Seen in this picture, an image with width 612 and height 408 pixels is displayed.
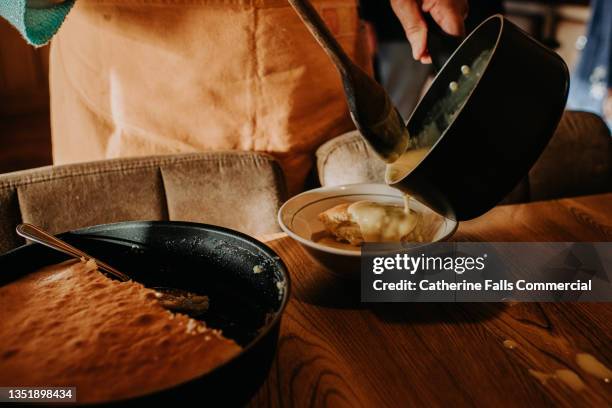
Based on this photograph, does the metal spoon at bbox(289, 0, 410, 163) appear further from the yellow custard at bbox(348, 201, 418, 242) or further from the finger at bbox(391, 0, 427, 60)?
the finger at bbox(391, 0, 427, 60)

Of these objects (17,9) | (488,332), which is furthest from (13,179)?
(488,332)

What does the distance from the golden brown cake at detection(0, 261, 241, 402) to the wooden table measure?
0.38 ft

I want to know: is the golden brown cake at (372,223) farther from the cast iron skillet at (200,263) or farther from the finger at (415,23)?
the finger at (415,23)

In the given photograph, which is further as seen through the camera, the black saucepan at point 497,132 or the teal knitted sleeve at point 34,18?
the teal knitted sleeve at point 34,18

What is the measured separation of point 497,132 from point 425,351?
285mm

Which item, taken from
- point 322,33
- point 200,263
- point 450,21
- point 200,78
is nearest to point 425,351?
point 200,263

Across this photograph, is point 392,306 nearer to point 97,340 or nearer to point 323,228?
point 323,228

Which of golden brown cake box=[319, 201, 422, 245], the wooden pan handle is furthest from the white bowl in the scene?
the wooden pan handle

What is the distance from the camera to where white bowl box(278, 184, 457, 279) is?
30.5 inches

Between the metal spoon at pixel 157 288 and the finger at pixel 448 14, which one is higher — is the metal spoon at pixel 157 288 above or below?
below

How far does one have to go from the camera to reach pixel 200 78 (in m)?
1.28

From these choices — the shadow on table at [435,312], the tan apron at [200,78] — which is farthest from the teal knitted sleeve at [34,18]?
the shadow on table at [435,312]

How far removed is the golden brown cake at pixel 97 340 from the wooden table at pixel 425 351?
115 mm

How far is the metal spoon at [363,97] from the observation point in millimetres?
718
